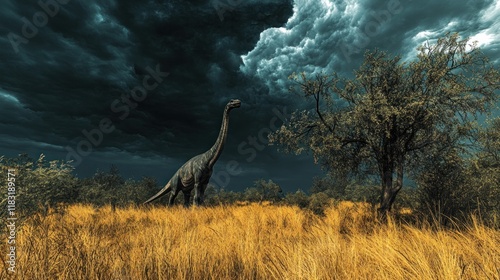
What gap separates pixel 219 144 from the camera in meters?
11.2

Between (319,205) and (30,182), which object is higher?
(30,182)

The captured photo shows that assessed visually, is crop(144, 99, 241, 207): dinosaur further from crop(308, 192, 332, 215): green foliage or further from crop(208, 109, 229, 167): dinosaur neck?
crop(308, 192, 332, 215): green foliage

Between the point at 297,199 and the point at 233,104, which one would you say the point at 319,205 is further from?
the point at 233,104

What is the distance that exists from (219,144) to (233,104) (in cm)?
197

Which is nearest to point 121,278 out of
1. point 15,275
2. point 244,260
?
point 15,275

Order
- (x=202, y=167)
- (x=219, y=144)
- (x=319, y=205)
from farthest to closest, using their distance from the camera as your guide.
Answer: (x=319, y=205) < (x=219, y=144) < (x=202, y=167)

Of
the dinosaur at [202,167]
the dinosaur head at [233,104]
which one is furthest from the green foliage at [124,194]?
the dinosaur head at [233,104]

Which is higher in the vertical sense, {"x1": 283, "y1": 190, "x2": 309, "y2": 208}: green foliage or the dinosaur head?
the dinosaur head

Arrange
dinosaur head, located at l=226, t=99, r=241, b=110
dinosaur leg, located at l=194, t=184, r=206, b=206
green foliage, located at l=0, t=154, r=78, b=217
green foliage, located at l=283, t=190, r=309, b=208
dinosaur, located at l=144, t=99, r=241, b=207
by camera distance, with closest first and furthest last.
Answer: green foliage, located at l=0, t=154, r=78, b=217 < dinosaur leg, located at l=194, t=184, r=206, b=206 < dinosaur head, located at l=226, t=99, r=241, b=110 < dinosaur, located at l=144, t=99, r=241, b=207 < green foliage, located at l=283, t=190, r=309, b=208

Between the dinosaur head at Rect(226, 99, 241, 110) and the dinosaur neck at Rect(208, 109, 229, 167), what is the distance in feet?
0.84

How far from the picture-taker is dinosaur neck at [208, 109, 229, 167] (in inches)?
437

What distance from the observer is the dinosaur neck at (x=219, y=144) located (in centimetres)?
1109

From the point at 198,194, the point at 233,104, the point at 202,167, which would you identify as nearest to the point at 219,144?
the point at 202,167

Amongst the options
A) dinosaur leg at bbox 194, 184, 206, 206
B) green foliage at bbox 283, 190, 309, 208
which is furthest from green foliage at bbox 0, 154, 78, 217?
green foliage at bbox 283, 190, 309, 208
